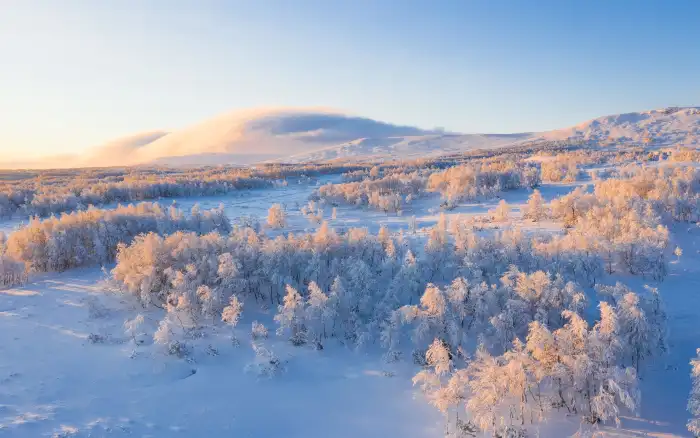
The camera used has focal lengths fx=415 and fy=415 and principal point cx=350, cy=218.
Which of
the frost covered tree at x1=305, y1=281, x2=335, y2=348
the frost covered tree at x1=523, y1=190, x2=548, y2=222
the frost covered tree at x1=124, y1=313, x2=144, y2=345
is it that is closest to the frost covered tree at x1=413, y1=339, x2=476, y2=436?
the frost covered tree at x1=305, y1=281, x2=335, y2=348

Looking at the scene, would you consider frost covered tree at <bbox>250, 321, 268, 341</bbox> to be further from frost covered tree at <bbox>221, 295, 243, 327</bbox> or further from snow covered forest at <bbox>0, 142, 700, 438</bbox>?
frost covered tree at <bbox>221, 295, 243, 327</bbox>

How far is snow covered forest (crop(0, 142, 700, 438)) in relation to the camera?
194 inches

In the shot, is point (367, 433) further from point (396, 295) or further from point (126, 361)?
point (126, 361)

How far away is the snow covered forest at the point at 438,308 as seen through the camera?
16.2 ft

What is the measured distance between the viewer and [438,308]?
634 centimetres

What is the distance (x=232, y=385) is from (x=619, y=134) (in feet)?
267

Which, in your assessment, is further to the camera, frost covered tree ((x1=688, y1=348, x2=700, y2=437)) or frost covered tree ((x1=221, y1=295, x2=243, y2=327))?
frost covered tree ((x1=221, y1=295, x2=243, y2=327))

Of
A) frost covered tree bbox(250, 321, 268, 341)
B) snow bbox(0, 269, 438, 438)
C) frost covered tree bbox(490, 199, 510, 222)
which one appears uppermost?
frost covered tree bbox(490, 199, 510, 222)

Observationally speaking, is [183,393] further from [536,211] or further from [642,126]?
[642,126]

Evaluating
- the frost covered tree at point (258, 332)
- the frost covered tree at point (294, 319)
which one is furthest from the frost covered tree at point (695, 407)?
the frost covered tree at point (258, 332)

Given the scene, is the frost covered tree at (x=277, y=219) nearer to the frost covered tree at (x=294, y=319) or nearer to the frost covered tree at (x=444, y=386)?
the frost covered tree at (x=294, y=319)

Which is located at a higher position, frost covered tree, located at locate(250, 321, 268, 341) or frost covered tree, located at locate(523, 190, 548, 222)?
frost covered tree, located at locate(523, 190, 548, 222)

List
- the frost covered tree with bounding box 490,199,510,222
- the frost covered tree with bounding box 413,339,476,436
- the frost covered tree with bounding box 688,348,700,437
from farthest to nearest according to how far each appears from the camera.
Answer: the frost covered tree with bounding box 490,199,510,222, the frost covered tree with bounding box 413,339,476,436, the frost covered tree with bounding box 688,348,700,437

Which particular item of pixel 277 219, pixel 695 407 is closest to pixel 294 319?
pixel 695 407
